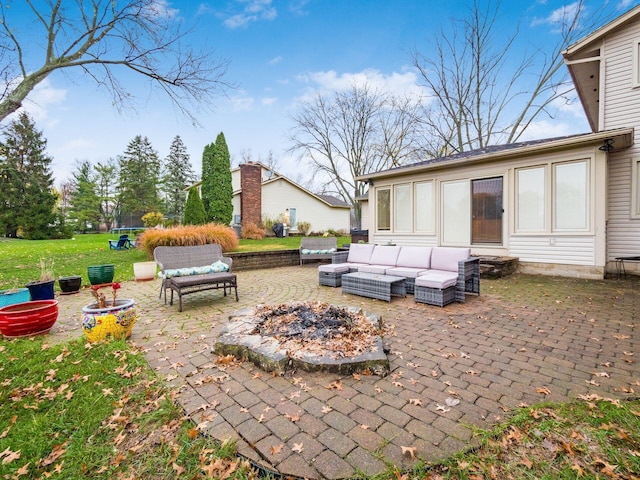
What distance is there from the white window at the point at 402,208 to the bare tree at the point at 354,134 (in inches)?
515

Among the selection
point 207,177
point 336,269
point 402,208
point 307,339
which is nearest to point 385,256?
point 336,269

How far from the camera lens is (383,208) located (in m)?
11.1

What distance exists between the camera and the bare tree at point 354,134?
2284cm

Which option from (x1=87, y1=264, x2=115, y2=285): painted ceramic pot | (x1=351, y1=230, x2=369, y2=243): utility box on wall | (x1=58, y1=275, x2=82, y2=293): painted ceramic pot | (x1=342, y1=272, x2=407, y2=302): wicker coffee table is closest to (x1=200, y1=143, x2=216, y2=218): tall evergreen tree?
(x1=351, y1=230, x2=369, y2=243): utility box on wall

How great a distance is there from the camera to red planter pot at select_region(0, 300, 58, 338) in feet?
12.0

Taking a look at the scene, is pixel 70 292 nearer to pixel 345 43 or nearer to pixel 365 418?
pixel 365 418

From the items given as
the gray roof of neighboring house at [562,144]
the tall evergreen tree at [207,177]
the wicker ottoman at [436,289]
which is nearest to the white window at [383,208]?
the gray roof of neighboring house at [562,144]

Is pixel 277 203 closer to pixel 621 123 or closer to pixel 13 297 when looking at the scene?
pixel 13 297

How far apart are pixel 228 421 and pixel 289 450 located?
0.55 m

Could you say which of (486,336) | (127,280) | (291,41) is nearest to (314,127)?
(291,41)

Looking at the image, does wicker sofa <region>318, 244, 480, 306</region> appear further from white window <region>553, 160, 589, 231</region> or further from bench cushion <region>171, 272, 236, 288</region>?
white window <region>553, 160, 589, 231</region>

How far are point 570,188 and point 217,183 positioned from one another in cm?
1636

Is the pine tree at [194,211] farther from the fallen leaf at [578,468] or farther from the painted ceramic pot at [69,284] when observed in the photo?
the fallen leaf at [578,468]

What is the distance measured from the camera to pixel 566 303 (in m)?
5.09
